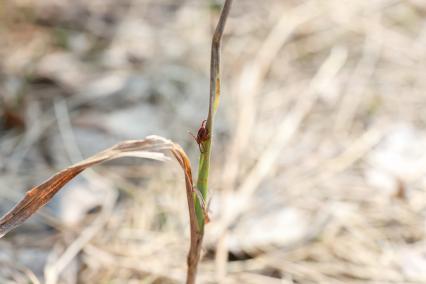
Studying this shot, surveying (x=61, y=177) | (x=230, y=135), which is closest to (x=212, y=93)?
(x=61, y=177)

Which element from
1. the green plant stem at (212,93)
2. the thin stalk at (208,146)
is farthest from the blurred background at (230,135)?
the green plant stem at (212,93)

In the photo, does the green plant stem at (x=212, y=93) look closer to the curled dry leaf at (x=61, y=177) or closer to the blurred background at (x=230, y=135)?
the curled dry leaf at (x=61, y=177)

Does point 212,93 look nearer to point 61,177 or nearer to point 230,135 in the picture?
point 61,177

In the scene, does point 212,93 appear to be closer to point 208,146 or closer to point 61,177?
point 208,146

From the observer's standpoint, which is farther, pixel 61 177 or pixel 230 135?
pixel 230 135

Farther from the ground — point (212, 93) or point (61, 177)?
point (212, 93)

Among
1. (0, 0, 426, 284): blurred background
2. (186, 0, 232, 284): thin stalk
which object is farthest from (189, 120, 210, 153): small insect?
(0, 0, 426, 284): blurred background

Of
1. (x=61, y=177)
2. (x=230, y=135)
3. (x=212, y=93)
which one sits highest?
(x=212, y=93)

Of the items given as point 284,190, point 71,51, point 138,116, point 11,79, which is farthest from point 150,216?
point 71,51

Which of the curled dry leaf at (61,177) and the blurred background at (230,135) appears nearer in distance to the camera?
the curled dry leaf at (61,177)
